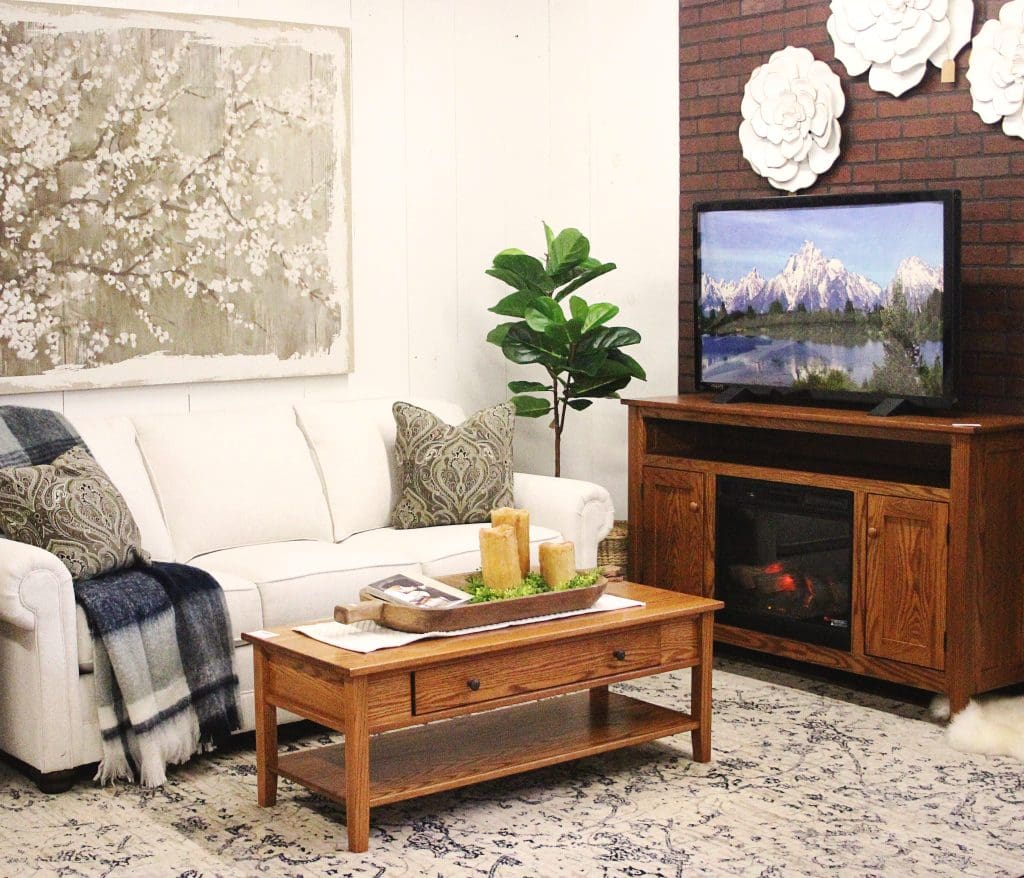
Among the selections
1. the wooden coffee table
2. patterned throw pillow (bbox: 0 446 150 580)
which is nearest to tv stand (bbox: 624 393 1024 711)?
the wooden coffee table

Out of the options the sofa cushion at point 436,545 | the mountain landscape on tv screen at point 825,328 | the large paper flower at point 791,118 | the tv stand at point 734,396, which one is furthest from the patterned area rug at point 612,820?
the large paper flower at point 791,118

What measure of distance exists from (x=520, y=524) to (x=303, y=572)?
0.80 m

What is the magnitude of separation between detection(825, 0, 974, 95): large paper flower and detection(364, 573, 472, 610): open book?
2.30 metres

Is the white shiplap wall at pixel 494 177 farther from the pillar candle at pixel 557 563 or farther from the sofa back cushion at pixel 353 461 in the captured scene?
the pillar candle at pixel 557 563

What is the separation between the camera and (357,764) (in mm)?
3213

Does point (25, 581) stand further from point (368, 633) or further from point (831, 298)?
point (831, 298)

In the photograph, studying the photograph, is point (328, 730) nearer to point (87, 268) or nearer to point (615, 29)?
point (87, 268)

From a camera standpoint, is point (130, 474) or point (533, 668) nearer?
point (533, 668)

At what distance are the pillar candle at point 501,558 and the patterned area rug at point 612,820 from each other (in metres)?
0.43

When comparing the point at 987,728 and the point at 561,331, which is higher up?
the point at 561,331

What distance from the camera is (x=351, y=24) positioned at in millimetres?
5273

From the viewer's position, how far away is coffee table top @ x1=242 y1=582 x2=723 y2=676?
3.23 metres

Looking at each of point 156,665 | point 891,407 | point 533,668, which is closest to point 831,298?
point 891,407

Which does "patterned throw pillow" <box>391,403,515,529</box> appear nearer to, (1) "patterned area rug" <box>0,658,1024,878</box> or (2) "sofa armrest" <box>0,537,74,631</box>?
(1) "patterned area rug" <box>0,658,1024,878</box>
